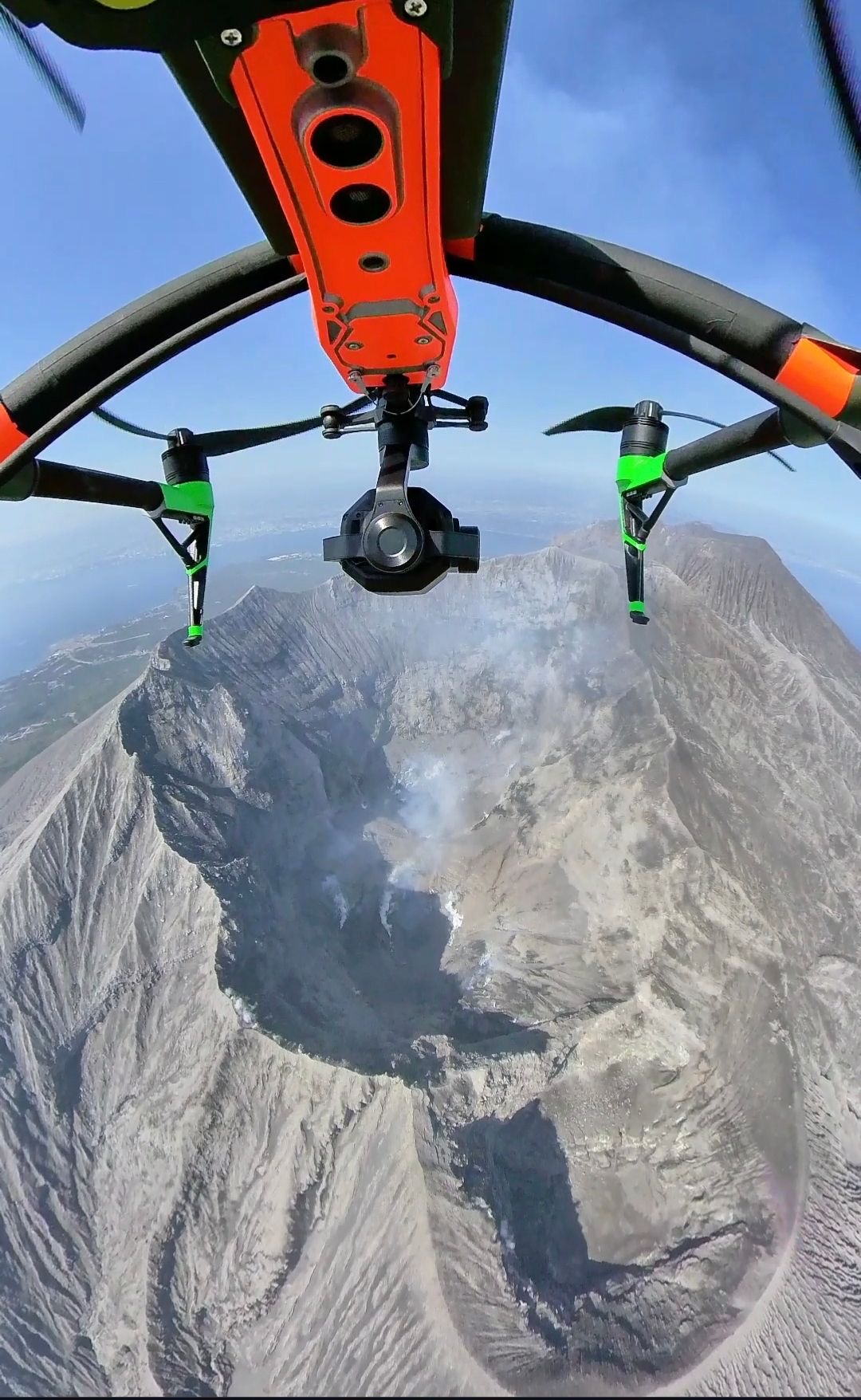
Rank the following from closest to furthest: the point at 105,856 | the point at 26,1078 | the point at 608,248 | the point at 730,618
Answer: the point at 608,248 → the point at 26,1078 → the point at 105,856 → the point at 730,618

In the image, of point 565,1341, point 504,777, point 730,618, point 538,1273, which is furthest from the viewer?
point 730,618

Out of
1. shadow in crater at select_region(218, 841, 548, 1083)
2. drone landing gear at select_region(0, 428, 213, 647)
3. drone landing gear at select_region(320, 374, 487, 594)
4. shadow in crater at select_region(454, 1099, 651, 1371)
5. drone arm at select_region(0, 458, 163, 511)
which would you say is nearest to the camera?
drone landing gear at select_region(320, 374, 487, 594)

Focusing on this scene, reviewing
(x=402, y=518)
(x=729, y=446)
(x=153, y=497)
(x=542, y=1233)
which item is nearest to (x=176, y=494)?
(x=153, y=497)

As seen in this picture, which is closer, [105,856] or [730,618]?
[105,856]

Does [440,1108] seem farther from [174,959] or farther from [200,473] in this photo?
[200,473]

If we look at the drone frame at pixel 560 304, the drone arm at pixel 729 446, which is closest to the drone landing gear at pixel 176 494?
the drone frame at pixel 560 304

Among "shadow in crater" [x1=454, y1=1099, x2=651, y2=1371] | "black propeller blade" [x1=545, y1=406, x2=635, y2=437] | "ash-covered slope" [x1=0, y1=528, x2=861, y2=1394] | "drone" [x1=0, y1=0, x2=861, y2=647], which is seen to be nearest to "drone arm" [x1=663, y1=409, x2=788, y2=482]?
"drone" [x1=0, y1=0, x2=861, y2=647]

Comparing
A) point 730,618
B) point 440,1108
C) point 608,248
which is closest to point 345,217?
point 608,248

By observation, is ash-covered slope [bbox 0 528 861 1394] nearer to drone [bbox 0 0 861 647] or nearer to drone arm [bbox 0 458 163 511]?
drone arm [bbox 0 458 163 511]

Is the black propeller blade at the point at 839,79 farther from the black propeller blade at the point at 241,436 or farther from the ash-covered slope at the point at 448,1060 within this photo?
the ash-covered slope at the point at 448,1060
